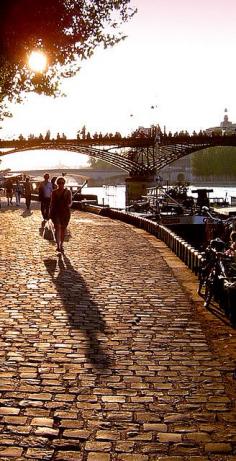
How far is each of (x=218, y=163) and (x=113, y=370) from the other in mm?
125201

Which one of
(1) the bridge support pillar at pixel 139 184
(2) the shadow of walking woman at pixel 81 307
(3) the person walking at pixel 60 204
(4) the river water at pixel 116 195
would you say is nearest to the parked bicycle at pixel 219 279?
(2) the shadow of walking woman at pixel 81 307

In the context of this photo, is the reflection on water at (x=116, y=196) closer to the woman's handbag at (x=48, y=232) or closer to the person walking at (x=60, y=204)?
the woman's handbag at (x=48, y=232)

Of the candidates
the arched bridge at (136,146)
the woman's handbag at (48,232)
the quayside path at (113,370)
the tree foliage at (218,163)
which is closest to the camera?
the quayside path at (113,370)

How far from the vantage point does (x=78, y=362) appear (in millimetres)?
5574

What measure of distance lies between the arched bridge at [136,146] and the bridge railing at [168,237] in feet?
107

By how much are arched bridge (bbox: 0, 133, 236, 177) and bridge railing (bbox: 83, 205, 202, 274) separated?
107 ft

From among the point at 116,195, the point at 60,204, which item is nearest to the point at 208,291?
the point at 60,204

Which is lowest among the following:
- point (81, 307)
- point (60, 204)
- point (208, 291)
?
point (81, 307)

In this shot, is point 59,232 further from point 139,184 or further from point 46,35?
point 139,184

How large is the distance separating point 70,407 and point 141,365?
118 centimetres

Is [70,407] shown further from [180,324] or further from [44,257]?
[44,257]

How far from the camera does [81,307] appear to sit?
785 centimetres

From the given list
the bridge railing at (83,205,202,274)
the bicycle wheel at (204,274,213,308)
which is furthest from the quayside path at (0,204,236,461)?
the bridge railing at (83,205,202,274)

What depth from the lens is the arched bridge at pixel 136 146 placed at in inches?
2393
